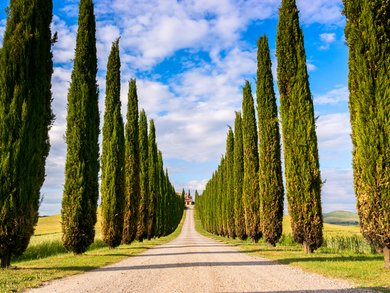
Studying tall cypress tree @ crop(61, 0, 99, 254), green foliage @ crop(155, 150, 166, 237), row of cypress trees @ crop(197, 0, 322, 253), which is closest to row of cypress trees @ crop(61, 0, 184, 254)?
tall cypress tree @ crop(61, 0, 99, 254)

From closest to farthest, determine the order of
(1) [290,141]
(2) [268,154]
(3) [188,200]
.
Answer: (1) [290,141] < (2) [268,154] < (3) [188,200]

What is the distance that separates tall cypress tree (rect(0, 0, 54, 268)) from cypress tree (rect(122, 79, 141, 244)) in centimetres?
1510

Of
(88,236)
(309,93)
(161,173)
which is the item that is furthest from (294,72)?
(161,173)

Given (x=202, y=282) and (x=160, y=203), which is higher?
(x=160, y=203)

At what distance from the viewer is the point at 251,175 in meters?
25.8

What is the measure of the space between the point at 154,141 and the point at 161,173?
911 centimetres

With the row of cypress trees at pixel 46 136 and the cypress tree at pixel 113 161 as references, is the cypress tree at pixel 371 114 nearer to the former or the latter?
the row of cypress trees at pixel 46 136

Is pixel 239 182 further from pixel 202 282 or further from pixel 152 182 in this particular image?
pixel 202 282

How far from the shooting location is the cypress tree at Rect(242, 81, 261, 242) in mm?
25266

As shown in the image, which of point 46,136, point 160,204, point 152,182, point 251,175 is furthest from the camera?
point 160,204

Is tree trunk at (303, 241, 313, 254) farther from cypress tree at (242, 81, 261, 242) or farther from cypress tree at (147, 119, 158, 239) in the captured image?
cypress tree at (147, 119, 158, 239)

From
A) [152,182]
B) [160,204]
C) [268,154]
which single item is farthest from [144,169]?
[268,154]

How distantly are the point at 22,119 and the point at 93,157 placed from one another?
18.2 ft

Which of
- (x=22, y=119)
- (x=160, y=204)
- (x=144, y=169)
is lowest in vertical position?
(x=160, y=204)
